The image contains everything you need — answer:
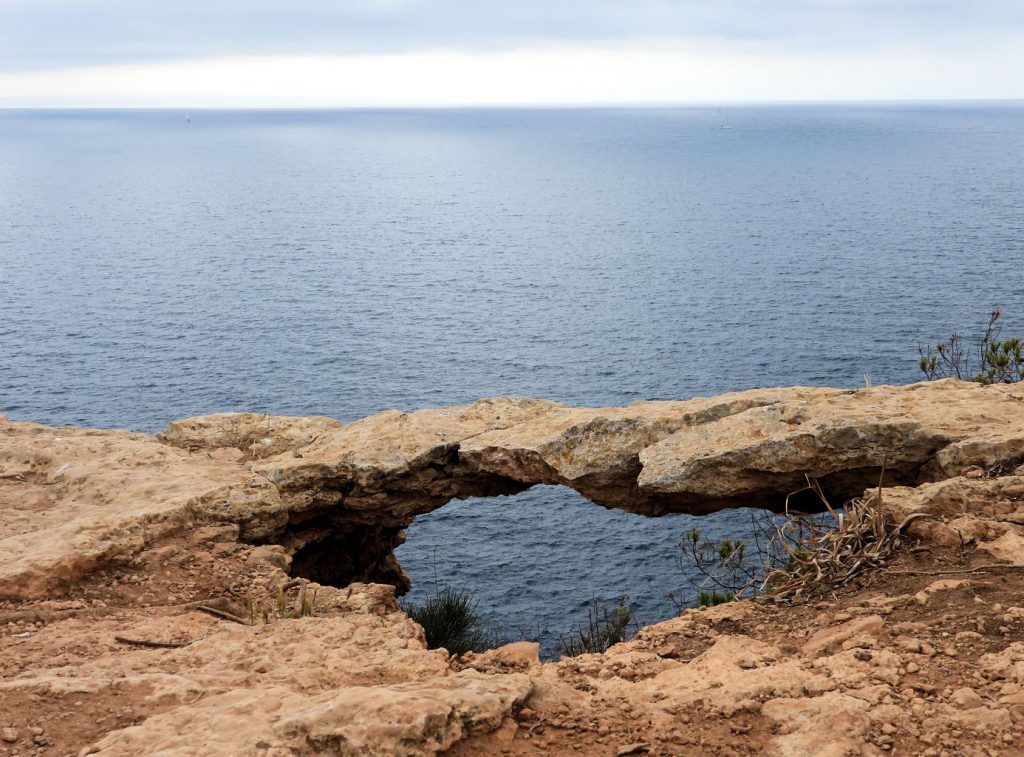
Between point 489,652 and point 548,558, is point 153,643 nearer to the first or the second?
point 489,652

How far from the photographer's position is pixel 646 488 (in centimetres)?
1692

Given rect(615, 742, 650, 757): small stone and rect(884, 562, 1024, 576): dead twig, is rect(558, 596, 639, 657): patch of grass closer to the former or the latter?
rect(884, 562, 1024, 576): dead twig

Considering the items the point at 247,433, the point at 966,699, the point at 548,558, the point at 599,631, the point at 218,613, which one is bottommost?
the point at 548,558

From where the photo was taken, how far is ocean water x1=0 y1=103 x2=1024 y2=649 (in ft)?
123

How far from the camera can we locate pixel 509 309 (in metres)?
66.1

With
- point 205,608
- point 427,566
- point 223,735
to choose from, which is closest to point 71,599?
point 205,608

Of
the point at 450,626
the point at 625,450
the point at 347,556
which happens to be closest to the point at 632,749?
the point at 625,450

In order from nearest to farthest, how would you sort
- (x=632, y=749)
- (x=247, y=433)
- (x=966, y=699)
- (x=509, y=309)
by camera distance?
(x=632, y=749), (x=966, y=699), (x=247, y=433), (x=509, y=309)

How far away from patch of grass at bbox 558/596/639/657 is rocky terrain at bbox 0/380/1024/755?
584 cm

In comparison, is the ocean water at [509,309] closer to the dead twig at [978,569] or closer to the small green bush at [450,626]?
the small green bush at [450,626]

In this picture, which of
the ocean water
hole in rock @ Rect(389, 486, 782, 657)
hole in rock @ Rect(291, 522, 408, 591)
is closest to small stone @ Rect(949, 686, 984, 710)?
hole in rock @ Rect(291, 522, 408, 591)

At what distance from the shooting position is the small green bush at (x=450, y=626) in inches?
964

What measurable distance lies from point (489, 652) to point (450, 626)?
1485cm

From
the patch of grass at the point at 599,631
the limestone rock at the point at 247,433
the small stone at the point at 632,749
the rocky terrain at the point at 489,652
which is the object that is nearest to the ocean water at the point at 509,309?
the patch of grass at the point at 599,631
